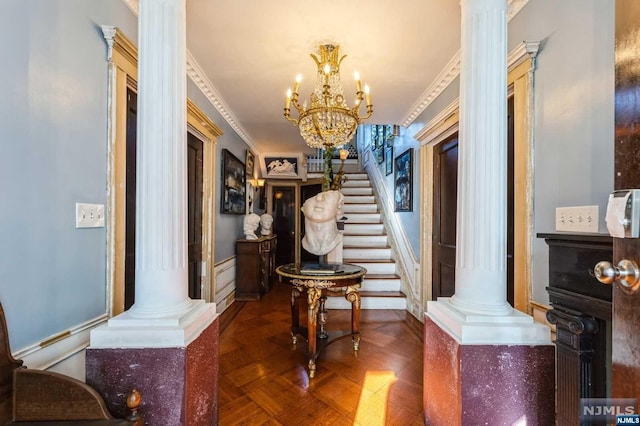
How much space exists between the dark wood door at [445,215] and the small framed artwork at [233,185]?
2.54 metres

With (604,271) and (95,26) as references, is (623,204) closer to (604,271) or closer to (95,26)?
(604,271)

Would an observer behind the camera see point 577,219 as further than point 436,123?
No

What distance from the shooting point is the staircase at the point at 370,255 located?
3.57 meters

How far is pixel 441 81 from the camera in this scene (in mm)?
2617

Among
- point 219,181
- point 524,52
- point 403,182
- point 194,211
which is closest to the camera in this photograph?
point 524,52

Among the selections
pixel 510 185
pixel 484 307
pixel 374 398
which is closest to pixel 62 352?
pixel 374 398

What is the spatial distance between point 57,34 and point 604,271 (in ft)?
6.96

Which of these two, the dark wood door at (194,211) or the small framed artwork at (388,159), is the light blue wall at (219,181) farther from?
the small framed artwork at (388,159)

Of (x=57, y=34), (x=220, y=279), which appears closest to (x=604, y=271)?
(x=57, y=34)

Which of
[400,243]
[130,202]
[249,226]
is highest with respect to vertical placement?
[130,202]

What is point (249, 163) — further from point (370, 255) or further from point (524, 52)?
point (524, 52)

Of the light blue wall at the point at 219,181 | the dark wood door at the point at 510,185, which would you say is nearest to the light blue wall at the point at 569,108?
the dark wood door at the point at 510,185

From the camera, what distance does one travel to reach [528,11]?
1585mm

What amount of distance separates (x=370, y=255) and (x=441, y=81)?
104 inches
